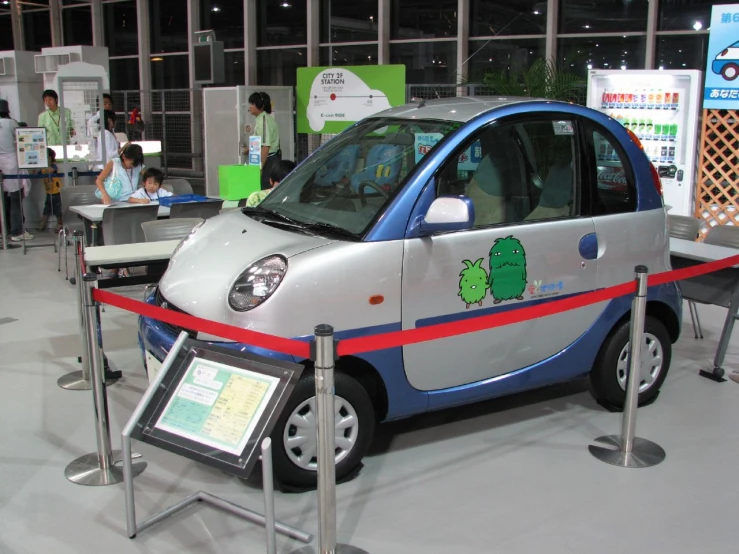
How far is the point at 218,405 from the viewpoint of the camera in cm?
267

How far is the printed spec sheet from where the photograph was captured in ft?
8.46

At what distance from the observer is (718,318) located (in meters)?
6.29

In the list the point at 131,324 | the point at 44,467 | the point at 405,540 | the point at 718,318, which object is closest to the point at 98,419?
the point at 44,467

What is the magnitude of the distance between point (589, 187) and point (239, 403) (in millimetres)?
2190

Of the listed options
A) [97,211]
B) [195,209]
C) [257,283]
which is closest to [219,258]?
[257,283]

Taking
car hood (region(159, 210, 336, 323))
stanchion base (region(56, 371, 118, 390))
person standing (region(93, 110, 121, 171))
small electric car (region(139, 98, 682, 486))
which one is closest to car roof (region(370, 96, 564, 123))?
small electric car (region(139, 98, 682, 486))

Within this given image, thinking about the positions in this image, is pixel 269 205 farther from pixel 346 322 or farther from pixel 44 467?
pixel 44 467

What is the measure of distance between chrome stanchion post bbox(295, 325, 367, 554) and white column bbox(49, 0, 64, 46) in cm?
1814

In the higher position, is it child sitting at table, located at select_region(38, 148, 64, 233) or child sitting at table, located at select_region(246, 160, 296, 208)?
child sitting at table, located at select_region(246, 160, 296, 208)

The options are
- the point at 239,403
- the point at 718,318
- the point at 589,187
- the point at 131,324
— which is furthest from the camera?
the point at 718,318

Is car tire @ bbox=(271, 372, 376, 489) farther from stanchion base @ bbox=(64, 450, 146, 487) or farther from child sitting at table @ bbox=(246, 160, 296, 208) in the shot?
child sitting at table @ bbox=(246, 160, 296, 208)

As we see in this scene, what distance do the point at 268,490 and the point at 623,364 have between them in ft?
7.71

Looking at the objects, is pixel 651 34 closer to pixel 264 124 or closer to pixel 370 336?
pixel 264 124

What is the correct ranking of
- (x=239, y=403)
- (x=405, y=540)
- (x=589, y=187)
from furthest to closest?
(x=589, y=187), (x=405, y=540), (x=239, y=403)
